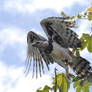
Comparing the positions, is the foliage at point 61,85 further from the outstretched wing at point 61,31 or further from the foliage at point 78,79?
the outstretched wing at point 61,31

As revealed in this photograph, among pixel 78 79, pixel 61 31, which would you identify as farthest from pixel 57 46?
pixel 78 79

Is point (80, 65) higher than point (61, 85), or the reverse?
point (80, 65)

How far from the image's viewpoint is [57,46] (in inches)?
193

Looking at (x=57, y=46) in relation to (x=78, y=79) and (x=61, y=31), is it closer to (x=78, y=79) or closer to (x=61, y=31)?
(x=61, y=31)

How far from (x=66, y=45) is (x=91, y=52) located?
4.07 feet

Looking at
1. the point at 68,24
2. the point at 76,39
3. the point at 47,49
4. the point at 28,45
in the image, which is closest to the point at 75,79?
the point at 76,39

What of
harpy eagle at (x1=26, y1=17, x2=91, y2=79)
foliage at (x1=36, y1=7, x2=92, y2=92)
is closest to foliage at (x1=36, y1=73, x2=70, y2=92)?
foliage at (x1=36, y1=7, x2=92, y2=92)

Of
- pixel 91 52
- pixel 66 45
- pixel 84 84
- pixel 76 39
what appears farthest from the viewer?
pixel 66 45

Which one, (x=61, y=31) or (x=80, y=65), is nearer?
(x=80, y=65)

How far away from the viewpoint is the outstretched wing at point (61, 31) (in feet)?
13.5

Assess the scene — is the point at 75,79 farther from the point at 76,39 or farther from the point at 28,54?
the point at 28,54

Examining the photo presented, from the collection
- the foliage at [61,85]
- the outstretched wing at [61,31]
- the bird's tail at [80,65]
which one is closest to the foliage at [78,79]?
the foliage at [61,85]

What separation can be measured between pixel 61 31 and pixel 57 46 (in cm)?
48

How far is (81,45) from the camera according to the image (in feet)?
11.7
